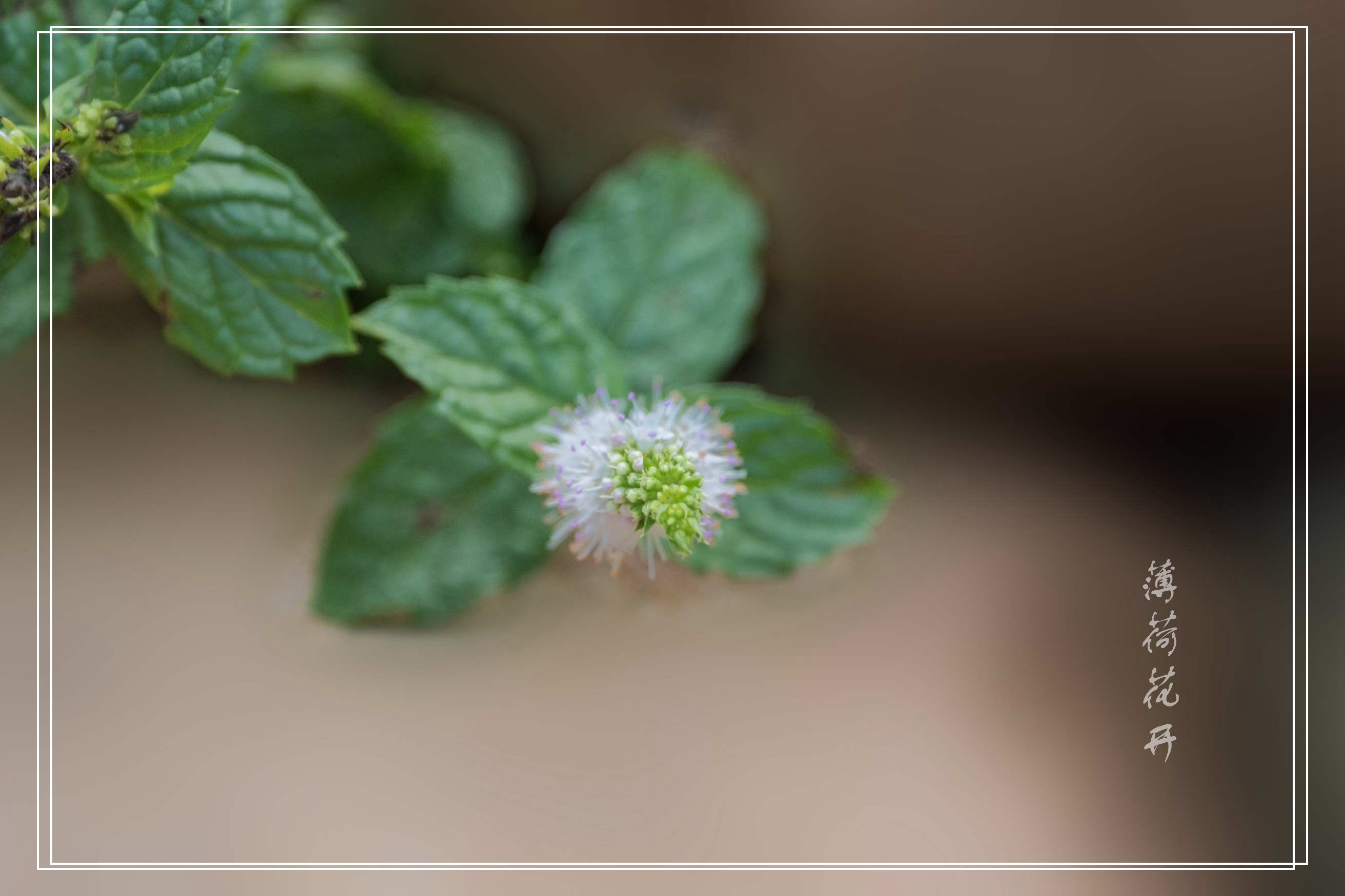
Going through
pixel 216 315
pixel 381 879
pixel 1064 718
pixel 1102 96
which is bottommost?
pixel 381 879

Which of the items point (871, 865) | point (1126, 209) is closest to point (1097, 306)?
point (1126, 209)

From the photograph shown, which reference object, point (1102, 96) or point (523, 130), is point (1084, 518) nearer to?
point (1102, 96)

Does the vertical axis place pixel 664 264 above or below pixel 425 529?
above

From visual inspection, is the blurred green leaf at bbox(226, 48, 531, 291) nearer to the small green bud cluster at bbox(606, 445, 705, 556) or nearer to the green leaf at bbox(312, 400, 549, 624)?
the green leaf at bbox(312, 400, 549, 624)

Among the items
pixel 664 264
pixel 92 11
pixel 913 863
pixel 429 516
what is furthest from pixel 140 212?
pixel 913 863

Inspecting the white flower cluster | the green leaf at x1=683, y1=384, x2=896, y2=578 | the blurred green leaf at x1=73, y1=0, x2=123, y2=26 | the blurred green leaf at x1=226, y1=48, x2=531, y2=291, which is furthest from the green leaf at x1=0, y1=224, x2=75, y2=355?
the green leaf at x1=683, y1=384, x2=896, y2=578

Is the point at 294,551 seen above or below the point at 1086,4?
below

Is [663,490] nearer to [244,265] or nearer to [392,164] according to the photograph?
[244,265]
